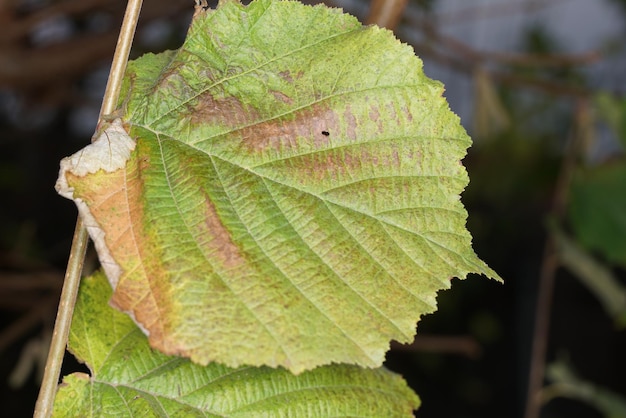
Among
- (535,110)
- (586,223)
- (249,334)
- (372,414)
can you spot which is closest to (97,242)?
(249,334)

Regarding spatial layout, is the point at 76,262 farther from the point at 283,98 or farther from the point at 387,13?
the point at 387,13

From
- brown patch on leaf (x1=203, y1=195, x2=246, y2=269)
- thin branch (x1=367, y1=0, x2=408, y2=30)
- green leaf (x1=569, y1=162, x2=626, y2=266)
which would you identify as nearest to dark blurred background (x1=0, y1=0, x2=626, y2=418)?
green leaf (x1=569, y1=162, x2=626, y2=266)

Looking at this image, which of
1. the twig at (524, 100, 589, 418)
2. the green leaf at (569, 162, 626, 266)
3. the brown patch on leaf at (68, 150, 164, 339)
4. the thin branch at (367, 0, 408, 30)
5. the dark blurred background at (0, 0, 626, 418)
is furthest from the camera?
the dark blurred background at (0, 0, 626, 418)

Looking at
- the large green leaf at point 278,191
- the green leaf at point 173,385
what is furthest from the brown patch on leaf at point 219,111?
the green leaf at point 173,385

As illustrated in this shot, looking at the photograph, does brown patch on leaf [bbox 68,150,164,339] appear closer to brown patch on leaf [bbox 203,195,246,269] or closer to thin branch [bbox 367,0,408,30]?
brown patch on leaf [bbox 203,195,246,269]

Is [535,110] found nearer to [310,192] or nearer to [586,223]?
[586,223]

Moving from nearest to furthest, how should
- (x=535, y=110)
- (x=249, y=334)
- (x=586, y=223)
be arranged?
(x=249, y=334), (x=586, y=223), (x=535, y=110)
